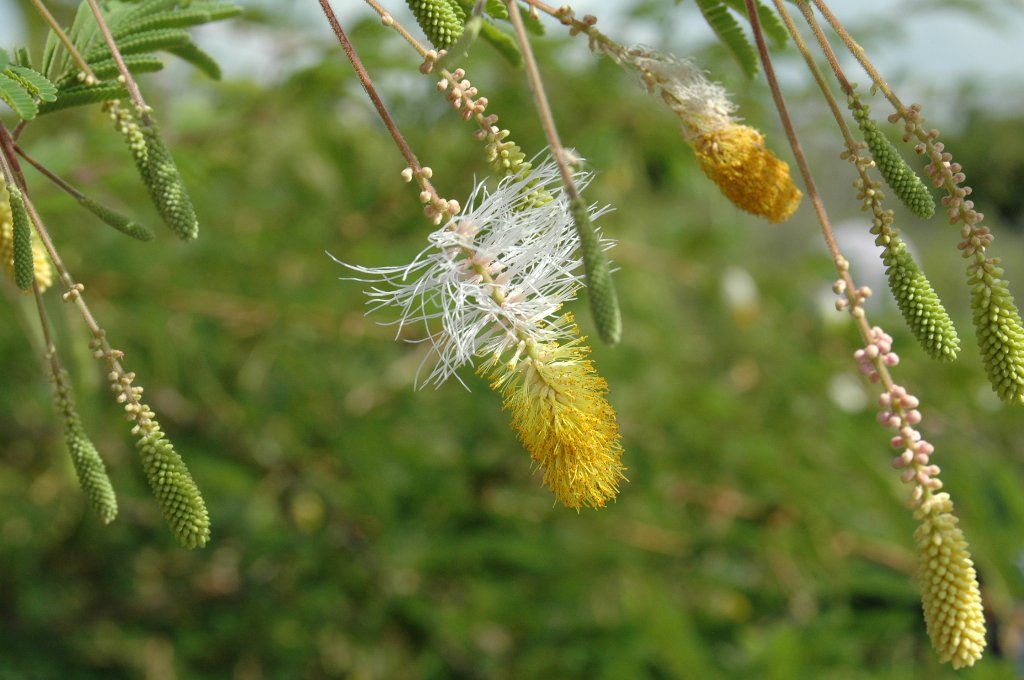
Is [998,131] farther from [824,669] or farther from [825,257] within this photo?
[824,669]

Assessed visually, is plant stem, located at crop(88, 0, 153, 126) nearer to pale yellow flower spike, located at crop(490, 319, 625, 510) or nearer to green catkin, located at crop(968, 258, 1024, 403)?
pale yellow flower spike, located at crop(490, 319, 625, 510)

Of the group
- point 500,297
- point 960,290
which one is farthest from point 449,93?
point 960,290

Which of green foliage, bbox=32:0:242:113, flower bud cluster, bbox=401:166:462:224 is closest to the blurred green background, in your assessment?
green foliage, bbox=32:0:242:113

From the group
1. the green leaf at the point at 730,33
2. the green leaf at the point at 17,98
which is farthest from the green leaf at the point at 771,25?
the green leaf at the point at 17,98

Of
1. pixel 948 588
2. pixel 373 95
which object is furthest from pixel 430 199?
pixel 948 588

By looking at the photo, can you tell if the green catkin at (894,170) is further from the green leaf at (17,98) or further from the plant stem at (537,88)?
the green leaf at (17,98)
